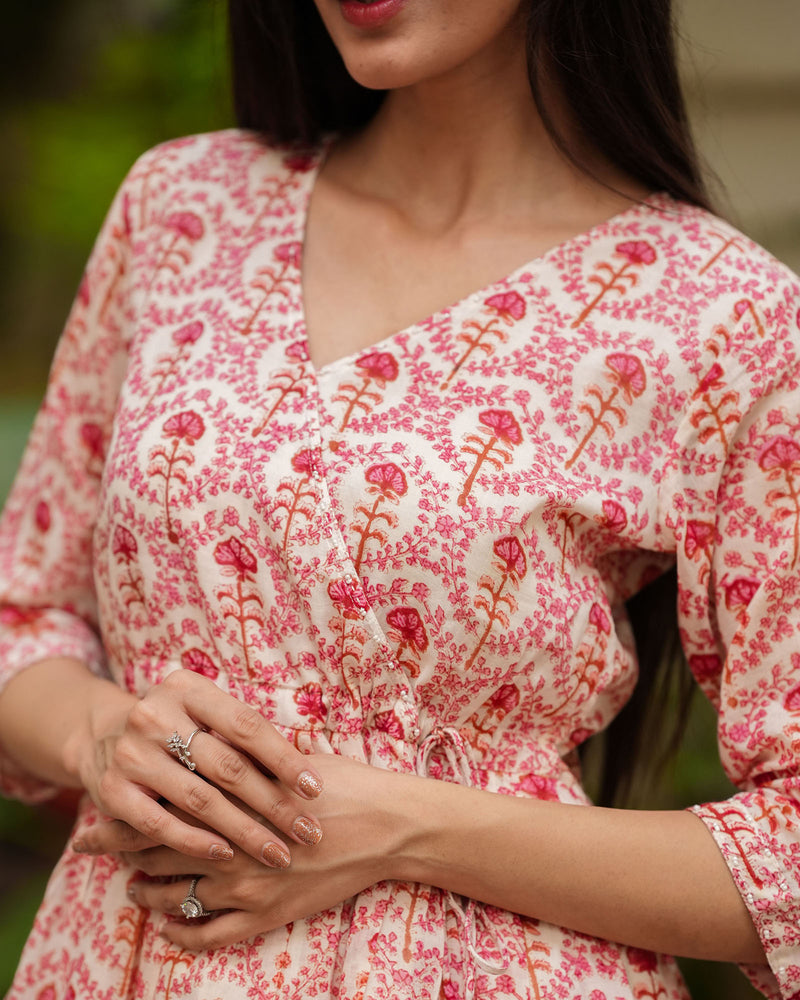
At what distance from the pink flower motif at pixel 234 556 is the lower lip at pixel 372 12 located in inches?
20.6

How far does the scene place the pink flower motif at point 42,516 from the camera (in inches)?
52.6

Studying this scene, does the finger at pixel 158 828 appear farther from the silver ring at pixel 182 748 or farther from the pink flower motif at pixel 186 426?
the pink flower motif at pixel 186 426

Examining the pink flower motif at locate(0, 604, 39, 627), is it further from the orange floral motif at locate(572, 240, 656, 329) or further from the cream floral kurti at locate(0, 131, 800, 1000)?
the orange floral motif at locate(572, 240, 656, 329)

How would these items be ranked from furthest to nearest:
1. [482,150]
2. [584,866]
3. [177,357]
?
[482,150]
[177,357]
[584,866]

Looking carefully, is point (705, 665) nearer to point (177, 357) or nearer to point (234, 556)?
point (234, 556)

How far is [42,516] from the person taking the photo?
1.34 meters

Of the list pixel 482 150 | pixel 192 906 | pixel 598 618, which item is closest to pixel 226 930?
pixel 192 906

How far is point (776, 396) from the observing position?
1.15 meters

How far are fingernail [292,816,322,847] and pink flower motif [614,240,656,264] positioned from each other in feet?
2.15

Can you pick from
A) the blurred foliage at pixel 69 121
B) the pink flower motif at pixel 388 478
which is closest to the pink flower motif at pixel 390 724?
the pink flower motif at pixel 388 478

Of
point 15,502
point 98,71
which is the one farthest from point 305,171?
point 98,71

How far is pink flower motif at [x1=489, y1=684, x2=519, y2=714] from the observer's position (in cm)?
112

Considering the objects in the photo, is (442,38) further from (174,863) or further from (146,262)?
(174,863)

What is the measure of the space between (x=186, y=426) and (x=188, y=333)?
0.46 ft
